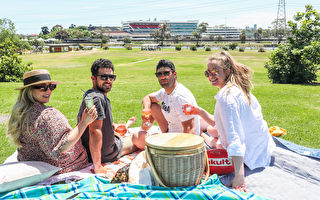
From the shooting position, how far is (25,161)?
327 centimetres

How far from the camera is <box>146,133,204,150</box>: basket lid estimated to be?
2.77 meters

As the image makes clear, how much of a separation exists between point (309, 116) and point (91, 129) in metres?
6.92

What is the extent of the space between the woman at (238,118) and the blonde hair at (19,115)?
6.12ft

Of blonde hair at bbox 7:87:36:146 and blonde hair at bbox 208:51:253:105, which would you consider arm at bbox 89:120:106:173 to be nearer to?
blonde hair at bbox 7:87:36:146

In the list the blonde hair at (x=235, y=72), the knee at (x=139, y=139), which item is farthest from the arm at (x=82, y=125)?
the blonde hair at (x=235, y=72)

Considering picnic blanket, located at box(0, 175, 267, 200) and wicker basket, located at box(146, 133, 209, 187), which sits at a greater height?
wicker basket, located at box(146, 133, 209, 187)

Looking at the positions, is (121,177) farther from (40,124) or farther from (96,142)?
(40,124)

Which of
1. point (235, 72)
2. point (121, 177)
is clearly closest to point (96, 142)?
point (121, 177)

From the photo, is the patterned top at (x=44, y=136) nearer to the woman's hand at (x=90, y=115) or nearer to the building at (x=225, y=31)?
the woman's hand at (x=90, y=115)

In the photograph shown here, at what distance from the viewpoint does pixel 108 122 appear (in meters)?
3.70

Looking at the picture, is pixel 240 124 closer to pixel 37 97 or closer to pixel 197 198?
pixel 197 198

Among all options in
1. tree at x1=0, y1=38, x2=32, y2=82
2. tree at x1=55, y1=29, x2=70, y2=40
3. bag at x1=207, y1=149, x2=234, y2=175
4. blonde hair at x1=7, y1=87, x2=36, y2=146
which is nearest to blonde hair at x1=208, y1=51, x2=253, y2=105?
bag at x1=207, y1=149, x2=234, y2=175

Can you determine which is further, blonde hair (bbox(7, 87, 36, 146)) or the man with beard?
the man with beard

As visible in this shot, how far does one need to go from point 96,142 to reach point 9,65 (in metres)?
15.7
